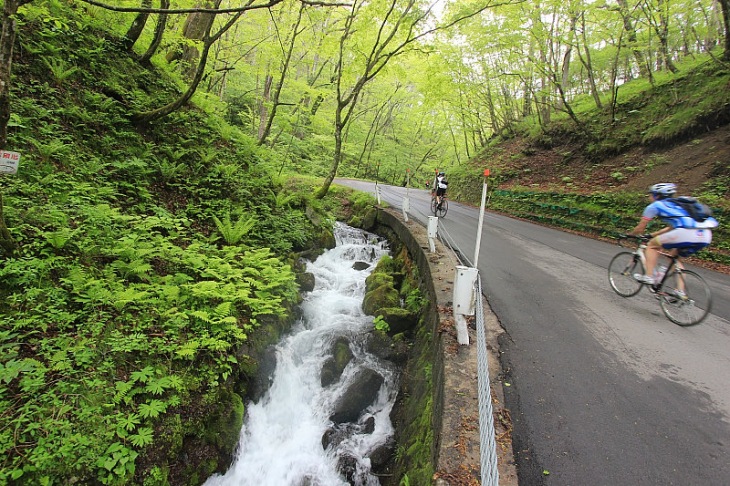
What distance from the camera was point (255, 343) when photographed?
18.6 ft

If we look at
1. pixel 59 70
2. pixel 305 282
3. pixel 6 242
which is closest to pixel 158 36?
pixel 59 70

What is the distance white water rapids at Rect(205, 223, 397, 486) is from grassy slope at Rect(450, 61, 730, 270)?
9262mm

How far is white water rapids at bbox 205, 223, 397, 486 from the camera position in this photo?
4586mm

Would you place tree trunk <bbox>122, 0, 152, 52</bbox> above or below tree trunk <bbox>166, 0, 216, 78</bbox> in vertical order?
below

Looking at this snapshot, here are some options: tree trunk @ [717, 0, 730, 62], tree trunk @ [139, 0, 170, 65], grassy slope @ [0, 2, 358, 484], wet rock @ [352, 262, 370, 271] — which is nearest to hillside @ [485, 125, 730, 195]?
tree trunk @ [717, 0, 730, 62]

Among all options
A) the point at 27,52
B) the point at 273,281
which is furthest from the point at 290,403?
the point at 27,52

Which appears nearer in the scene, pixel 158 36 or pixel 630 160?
pixel 158 36

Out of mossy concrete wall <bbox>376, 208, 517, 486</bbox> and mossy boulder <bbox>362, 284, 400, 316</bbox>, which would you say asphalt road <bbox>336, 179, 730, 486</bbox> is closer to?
mossy concrete wall <bbox>376, 208, 517, 486</bbox>

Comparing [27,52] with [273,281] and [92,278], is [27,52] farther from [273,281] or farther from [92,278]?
[273,281]

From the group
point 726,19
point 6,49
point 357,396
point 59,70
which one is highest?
point 726,19

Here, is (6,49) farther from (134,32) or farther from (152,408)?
(134,32)

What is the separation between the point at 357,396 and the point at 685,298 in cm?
521

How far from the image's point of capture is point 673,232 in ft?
17.3

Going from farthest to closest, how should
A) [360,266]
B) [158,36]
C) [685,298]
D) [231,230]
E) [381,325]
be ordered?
[360,266]
[158,36]
[231,230]
[381,325]
[685,298]
